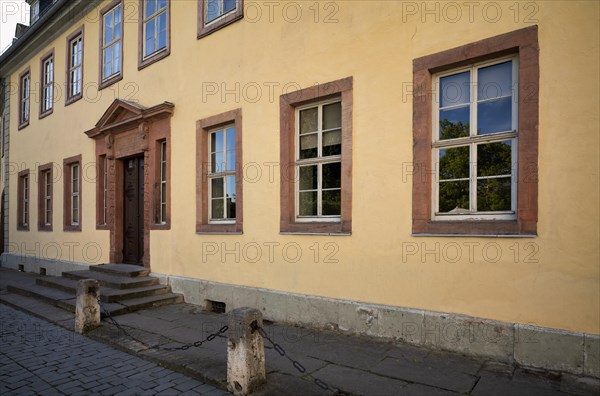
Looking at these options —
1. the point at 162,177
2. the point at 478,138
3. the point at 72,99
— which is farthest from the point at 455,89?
the point at 72,99

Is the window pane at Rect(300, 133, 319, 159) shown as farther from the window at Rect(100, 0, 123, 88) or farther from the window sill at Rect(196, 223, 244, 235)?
the window at Rect(100, 0, 123, 88)

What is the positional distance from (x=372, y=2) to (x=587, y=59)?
2661 mm

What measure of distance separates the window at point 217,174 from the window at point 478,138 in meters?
3.52

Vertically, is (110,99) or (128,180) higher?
(110,99)

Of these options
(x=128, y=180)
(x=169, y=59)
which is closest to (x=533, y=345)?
(x=169, y=59)

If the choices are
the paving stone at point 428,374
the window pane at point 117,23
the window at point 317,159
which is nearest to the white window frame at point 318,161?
the window at point 317,159

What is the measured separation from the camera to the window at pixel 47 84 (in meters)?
12.9

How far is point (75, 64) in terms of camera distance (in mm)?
11773

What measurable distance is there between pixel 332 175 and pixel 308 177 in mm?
455

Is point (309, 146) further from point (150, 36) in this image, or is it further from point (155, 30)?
point (150, 36)

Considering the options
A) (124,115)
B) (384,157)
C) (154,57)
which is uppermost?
(154,57)

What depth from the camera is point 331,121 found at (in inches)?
236

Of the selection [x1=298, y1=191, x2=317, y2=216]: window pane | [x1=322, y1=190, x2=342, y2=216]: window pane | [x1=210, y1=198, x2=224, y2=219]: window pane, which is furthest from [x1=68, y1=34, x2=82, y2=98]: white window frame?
[x1=322, y1=190, x2=342, y2=216]: window pane

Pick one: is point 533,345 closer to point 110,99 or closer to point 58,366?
point 58,366
